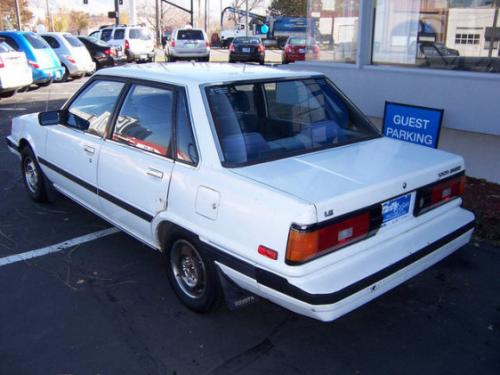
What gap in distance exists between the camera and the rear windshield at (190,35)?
25062mm

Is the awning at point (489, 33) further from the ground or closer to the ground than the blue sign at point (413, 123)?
further from the ground

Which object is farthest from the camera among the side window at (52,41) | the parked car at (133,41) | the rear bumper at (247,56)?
the rear bumper at (247,56)

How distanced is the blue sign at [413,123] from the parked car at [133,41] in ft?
64.9

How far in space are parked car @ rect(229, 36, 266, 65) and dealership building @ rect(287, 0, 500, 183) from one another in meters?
18.8

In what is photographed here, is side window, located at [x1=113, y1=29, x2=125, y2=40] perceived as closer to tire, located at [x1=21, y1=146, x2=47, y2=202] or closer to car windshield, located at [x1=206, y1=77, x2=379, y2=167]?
tire, located at [x1=21, y1=146, x2=47, y2=202]

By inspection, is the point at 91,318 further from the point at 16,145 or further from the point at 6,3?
the point at 6,3

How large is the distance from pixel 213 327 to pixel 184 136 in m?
1.28

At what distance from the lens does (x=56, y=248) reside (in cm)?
449

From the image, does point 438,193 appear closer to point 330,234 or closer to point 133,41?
point 330,234

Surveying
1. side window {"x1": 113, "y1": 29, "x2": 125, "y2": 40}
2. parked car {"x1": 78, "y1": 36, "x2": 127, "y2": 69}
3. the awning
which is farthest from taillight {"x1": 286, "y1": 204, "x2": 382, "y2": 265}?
side window {"x1": 113, "y1": 29, "x2": 125, "y2": 40}

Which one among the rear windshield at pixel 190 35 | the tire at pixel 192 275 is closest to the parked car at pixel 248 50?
the rear windshield at pixel 190 35

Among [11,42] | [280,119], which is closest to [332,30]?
[280,119]

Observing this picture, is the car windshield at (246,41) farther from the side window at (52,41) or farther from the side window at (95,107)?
the side window at (95,107)

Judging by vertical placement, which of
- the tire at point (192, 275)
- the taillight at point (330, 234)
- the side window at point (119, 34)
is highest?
the side window at point (119, 34)
